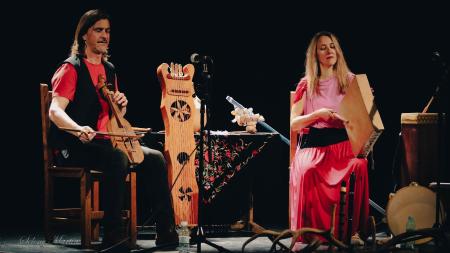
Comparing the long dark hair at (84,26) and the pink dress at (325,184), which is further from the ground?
the long dark hair at (84,26)

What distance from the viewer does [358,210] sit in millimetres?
4359

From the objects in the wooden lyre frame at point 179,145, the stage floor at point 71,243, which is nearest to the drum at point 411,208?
the stage floor at point 71,243

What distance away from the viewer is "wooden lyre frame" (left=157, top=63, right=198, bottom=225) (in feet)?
15.7

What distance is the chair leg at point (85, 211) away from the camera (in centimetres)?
428

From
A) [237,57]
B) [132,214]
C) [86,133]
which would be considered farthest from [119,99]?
[237,57]

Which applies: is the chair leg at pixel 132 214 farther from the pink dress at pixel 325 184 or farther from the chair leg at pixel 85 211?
the pink dress at pixel 325 184

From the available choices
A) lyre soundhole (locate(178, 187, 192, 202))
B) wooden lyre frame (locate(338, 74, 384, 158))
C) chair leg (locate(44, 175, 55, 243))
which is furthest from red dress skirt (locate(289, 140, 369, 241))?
chair leg (locate(44, 175, 55, 243))

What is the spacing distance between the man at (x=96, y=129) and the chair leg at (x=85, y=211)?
0.37 ft

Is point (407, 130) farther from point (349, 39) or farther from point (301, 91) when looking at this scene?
point (349, 39)

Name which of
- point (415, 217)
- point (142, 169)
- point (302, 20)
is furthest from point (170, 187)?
point (302, 20)

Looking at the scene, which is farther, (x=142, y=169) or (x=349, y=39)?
(x=349, y=39)

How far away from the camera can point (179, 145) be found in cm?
481

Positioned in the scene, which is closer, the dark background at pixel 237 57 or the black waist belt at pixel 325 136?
the black waist belt at pixel 325 136

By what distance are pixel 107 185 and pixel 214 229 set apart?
112cm
